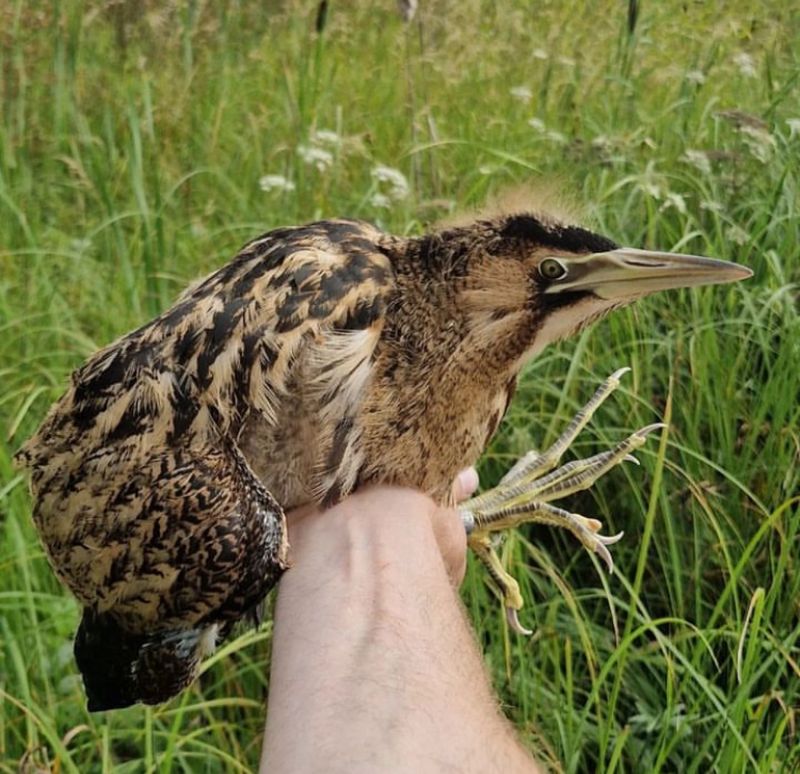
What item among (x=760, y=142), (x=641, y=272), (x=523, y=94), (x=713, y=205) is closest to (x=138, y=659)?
(x=641, y=272)

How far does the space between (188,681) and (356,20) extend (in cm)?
356

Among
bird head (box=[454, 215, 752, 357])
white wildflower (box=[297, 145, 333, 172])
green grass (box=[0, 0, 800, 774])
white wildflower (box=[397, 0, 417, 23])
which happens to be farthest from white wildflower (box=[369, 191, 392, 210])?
bird head (box=[454, 215, 752, 357])

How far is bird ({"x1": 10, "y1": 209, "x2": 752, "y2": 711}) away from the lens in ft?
6.61

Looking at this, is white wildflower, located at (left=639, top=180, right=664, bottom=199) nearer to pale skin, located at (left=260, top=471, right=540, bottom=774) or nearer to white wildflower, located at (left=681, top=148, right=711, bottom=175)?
white wildflower, located at (left=681, top=148, right=711, bottom=175)

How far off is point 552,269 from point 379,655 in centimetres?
82

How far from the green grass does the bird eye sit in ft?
1.47

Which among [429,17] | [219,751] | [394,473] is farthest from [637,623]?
[429,17]

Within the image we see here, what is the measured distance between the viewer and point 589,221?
305cm

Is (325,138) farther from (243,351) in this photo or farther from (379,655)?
(379,655)

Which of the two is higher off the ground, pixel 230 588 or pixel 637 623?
pixel 230 588

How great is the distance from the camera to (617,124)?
12.7 feet

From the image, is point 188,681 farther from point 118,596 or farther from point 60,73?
point 60,73

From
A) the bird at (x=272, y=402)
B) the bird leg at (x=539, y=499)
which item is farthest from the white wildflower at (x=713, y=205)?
the bird at (x=272, y=402)

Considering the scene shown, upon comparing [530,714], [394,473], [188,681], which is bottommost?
[530,714]
